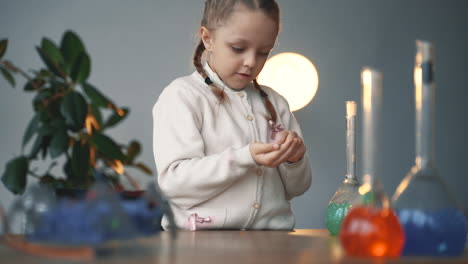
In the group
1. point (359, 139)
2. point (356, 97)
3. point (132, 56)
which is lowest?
point (359, 139)

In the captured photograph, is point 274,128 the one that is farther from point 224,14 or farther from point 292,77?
point 292,77

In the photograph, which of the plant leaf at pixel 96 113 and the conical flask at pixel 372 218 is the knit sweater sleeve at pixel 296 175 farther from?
the conical flask at pixel 372 218

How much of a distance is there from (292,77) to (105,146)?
1.99 metres

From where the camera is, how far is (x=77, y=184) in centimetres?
93

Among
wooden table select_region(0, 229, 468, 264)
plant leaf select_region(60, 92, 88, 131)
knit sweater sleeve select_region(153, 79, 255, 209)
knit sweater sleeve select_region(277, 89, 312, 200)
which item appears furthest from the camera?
knit sweater sleeve select_region(277, 89, 312, 200)

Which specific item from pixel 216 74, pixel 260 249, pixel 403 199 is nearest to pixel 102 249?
pixel 260 249

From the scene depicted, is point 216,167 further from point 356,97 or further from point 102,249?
point 356,97

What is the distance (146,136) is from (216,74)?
149 cm

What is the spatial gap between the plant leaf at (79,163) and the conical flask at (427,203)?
0.50 metres

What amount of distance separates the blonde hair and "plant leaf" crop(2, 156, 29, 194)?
50 centimetres

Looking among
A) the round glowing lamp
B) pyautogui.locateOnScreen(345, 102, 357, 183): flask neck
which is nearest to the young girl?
pyautogui.locateOnScreen(345, 102, 357, 183): flask neck

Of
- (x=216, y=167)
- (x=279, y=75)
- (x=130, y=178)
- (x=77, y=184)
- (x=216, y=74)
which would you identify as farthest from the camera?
(x=279, y=75)

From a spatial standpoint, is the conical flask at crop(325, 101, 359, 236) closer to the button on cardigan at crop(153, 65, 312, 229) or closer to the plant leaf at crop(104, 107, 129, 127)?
the button on cardigan at crop(153, 65, 312, 229)

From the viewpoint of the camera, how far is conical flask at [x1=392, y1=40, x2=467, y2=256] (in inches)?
25.2
